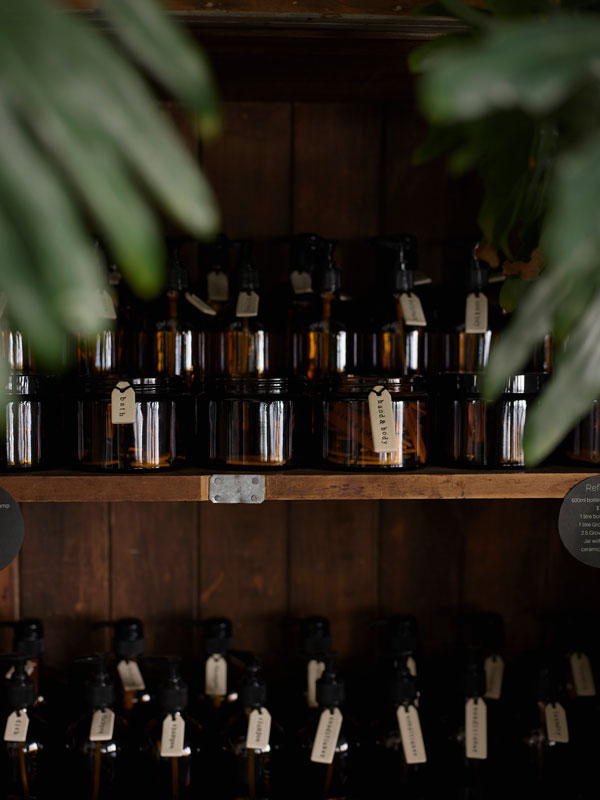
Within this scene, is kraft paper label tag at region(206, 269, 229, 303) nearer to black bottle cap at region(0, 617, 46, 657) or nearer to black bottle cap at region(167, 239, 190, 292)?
black bottle cap at region(167, 239, 190, 292)

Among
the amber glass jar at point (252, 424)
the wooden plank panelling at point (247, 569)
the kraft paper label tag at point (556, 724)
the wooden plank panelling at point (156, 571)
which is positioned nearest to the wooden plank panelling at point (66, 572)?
the wooden plank panelling at point (156, 571)

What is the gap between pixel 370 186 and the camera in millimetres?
1255

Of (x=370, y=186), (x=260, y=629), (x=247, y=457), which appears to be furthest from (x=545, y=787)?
(x=370, y=186)

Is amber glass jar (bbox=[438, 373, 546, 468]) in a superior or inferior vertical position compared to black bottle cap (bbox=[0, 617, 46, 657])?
superior

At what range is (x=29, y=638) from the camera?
3.68ft

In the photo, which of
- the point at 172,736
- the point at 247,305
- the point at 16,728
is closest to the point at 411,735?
the point at 172,736

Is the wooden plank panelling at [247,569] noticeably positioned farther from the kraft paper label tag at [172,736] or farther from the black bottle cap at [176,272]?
the black bottle cap at [176,272]

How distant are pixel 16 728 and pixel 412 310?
79cm

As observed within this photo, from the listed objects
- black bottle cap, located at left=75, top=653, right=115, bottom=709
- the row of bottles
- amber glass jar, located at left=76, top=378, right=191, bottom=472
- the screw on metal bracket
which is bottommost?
the row of bottles

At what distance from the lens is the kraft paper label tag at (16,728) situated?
104cm

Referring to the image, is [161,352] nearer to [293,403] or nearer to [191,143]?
[293,403]

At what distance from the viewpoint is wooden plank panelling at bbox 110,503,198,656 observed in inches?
49.2

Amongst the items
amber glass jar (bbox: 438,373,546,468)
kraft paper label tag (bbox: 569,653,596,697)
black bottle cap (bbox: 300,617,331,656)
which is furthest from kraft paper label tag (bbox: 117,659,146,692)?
kraft paper label tag (bbox: 569,653,596,697)

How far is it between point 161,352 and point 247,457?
0.77ft
